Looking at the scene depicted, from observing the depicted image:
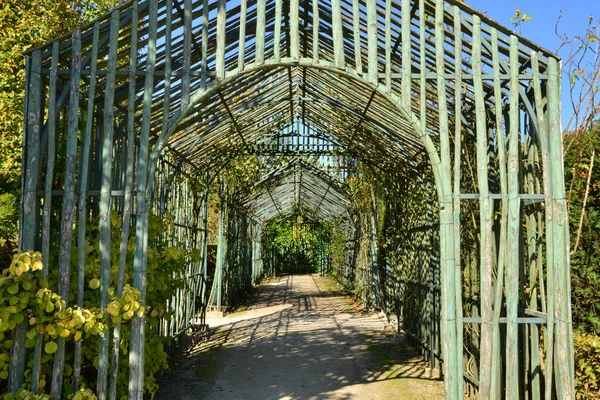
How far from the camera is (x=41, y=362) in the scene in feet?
14.8

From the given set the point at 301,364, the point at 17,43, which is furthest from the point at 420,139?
the point at 17,43

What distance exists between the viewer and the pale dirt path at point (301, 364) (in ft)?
21.7

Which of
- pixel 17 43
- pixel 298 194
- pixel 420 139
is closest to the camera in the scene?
pixel 420 139

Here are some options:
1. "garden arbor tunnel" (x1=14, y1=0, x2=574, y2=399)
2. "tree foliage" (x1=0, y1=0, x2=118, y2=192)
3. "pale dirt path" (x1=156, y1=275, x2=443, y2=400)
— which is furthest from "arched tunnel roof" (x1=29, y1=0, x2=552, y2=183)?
"pale dirt path" (x1=156, y1=275, x2=443, y2=400)

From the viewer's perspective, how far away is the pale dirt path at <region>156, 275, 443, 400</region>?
21.7 ft

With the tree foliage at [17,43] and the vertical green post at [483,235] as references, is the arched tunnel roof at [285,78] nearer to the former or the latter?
the vertical green post at [483,235]

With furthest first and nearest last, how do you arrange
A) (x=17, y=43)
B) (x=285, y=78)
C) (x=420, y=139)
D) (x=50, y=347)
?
(x=17, y=43) → (x=285, y=78) → (x=420, y=139) → (x=50, y=347)

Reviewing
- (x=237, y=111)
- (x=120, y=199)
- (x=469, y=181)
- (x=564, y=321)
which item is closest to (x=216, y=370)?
(x=120, y=199)

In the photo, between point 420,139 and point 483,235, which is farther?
point 420,139

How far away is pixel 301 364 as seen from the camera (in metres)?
8.07

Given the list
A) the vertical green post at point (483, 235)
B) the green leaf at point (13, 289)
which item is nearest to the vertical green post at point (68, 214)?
the green leaf at point (13, 289)

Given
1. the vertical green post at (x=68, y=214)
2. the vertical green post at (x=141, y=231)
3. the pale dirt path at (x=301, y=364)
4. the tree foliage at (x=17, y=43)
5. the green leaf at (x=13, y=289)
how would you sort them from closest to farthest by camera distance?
the green leaf at (x=13, y=289), the vertical green post at (x=68, y=214), the vertical green post at (x=141, y=231), the pale dirt path at (x=301, y=364), the tree foliage at (x=17, y=43)

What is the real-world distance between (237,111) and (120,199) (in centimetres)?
199

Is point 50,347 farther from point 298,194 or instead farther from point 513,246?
point 298,194
